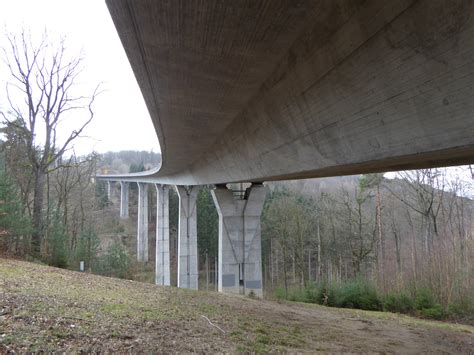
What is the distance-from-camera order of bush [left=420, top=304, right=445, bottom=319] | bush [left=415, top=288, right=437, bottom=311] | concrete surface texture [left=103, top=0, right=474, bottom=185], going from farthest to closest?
bush [left=415, top=288, right=437, bottom=311] → bush [left=420, top=304, right=445, bottom=319] → concrete surface texture [left=103, top=0, right=474, bottom=185]

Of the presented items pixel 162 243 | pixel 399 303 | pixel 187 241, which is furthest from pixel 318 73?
pixel 162 243

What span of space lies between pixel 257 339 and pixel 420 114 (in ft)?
18.7

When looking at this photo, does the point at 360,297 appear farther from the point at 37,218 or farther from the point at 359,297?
the point at 37,218

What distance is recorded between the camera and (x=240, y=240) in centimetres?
1586

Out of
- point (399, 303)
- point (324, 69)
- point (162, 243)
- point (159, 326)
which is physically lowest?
point (399, 303)

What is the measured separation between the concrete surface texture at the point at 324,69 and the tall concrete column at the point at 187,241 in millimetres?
21692

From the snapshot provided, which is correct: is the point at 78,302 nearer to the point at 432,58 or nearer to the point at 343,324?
the point at 343,324

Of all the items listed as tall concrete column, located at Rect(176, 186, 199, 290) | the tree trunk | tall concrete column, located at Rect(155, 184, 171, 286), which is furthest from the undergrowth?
tall concrete column, located at Rect(155, 184, 171, 286)

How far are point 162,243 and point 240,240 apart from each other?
67.9ft

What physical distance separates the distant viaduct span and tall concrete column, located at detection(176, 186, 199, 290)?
821 inches

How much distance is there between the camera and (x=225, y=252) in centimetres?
1570

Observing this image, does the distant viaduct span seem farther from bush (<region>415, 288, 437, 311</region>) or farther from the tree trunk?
the tree trunk

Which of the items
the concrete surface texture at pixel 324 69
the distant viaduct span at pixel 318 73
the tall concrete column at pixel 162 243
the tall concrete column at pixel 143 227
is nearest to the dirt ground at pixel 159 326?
the distant viaduct span at pixel 318 73

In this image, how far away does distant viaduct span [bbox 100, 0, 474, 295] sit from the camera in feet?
8.12
